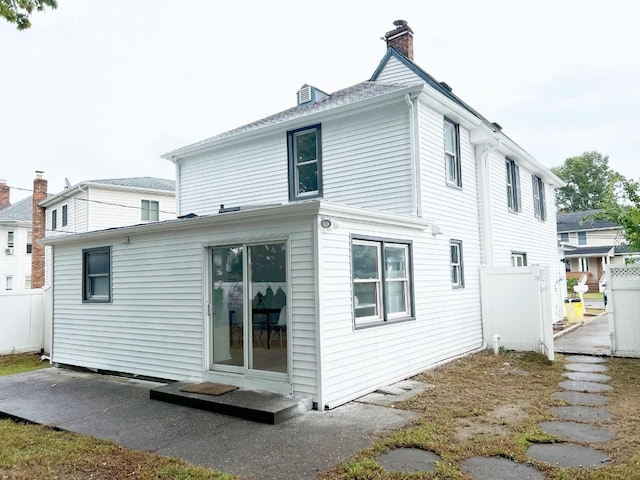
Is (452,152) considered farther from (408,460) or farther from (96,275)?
(96,275)

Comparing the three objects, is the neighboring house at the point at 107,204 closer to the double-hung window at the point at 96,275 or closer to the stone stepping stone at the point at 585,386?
the double-hung window at the point at 96,275

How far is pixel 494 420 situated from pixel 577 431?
85 centimetres

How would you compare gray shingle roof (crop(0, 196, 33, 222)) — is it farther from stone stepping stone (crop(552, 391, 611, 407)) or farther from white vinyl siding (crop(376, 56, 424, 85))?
stone stepping stone (crop(552, 391, 611, 407))

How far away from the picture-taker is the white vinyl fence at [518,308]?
9.55m

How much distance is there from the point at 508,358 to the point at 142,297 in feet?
24.1

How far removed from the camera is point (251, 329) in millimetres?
6594

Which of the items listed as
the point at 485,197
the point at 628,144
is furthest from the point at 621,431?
the point at 628,144

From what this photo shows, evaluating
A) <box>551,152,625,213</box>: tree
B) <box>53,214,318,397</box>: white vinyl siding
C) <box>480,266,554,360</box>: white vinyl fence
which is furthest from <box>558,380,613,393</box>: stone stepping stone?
<box>551,152,625,213</box>: tree

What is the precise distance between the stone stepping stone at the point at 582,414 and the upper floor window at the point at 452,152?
539cm

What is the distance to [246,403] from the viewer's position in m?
5.71

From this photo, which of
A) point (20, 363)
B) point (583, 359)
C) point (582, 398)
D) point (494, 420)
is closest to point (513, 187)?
point (583, 359)

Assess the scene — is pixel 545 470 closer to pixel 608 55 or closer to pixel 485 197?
pixel 485 197

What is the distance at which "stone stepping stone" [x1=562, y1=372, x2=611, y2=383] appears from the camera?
291 inches

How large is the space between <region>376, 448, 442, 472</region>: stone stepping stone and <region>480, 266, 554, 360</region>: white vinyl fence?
19.2ft
